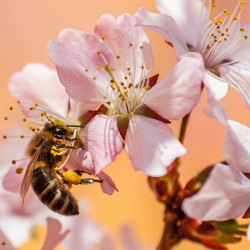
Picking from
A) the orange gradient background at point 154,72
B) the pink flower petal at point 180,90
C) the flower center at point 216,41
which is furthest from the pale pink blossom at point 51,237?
the orange gradient background at point 154,72

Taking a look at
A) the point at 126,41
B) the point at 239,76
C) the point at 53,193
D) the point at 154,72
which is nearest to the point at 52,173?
the point at 53,193

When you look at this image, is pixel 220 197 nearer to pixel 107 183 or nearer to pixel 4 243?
pixel 107 183

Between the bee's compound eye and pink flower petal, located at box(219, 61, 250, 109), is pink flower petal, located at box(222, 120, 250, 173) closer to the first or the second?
pink flower petal, located at box(219, 61, 250, 109)

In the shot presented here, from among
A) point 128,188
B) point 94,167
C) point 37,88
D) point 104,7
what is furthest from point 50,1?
point 94,167

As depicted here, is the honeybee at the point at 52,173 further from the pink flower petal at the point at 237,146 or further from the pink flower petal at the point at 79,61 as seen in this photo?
the pink flower petal at the point at 237,146

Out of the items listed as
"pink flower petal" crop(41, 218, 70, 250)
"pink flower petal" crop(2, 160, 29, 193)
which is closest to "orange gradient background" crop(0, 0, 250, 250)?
"pink flower petal" crop(41, 218, 70, 250)

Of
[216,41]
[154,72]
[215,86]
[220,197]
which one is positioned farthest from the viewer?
[154,72]

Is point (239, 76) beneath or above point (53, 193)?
above
